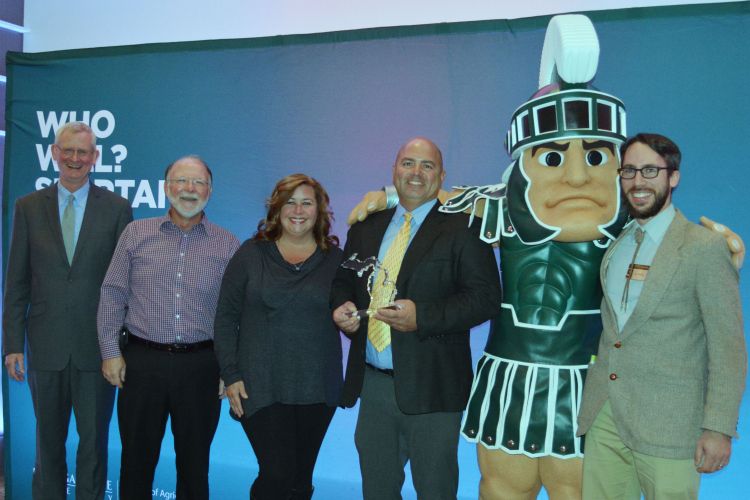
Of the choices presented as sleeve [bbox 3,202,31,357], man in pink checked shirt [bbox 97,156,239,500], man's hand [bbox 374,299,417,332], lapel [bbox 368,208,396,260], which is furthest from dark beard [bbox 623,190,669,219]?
sleeve [bbox 3,202,31,357]

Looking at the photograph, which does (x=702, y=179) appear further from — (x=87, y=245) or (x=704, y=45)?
(x=87, y=245)

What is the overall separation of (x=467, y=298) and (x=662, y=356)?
659mm

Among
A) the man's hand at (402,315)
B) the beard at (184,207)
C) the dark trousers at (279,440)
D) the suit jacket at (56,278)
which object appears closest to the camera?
the man's hand at (402,315)

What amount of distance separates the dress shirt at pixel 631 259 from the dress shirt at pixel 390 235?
2.38 feet

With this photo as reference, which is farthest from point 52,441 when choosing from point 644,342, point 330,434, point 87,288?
point 644,342

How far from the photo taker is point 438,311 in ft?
8.01

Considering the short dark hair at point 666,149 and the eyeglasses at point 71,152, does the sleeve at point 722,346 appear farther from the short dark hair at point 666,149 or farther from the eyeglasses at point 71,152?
the eyeglasses at point 71,152

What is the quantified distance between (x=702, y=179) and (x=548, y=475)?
1.67 meters

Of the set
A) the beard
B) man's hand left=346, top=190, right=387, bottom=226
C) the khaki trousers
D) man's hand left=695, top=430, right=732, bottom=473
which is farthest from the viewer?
the beard

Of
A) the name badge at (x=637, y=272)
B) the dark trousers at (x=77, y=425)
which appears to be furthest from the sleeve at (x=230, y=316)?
the name badge at (x=637, y=272)

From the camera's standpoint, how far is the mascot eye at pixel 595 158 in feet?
8.16

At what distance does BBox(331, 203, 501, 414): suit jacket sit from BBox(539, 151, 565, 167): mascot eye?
1.16 feet

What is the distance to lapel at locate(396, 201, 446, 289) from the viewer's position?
2.57 m

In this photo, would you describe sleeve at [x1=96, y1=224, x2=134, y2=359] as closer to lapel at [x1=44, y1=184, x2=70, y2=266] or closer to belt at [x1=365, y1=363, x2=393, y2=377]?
lapel at [x1=44, y1=184, x2=70, y2=266]
